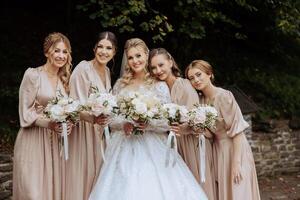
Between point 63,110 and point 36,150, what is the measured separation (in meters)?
0.62

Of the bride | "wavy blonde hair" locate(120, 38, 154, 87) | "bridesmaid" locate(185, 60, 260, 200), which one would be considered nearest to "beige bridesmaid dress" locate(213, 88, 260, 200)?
"bridesmaid" locate(185, 60, 260, 200)

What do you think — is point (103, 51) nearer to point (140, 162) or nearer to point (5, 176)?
point (140, 162)

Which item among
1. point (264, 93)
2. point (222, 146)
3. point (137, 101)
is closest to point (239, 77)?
point (264, 93)

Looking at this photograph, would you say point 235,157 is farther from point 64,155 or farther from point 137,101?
point 64,155

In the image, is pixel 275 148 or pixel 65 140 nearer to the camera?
pixel 65 140

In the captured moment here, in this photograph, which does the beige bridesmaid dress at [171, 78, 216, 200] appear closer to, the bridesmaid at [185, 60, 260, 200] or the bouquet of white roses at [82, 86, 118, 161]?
the bridesmaid at [185, 60, 260, 200]

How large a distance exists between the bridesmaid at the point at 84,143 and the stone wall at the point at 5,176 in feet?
9.23

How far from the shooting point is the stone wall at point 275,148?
1106cm

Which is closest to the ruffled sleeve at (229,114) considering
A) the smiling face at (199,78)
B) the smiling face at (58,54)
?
the smiling face at (199,78)

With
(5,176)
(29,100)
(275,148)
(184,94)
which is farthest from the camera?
(275,148)

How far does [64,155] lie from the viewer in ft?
15.8

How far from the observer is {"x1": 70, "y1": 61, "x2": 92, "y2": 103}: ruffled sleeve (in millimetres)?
4930

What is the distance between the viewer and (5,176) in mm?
7410

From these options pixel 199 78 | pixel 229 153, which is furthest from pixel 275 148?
pixel 199 78
